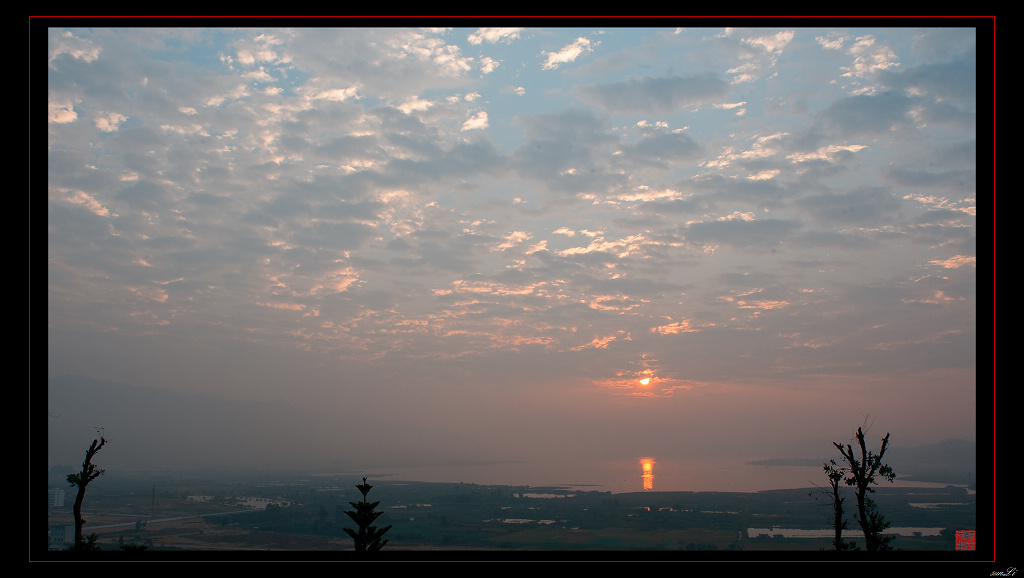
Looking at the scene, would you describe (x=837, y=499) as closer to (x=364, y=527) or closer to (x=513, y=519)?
(x=364, y=527)

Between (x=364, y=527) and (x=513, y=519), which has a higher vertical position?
(x=364, y=527)

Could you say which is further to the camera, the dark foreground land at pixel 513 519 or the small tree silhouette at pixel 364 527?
the dark foreground land at pixel 513 519

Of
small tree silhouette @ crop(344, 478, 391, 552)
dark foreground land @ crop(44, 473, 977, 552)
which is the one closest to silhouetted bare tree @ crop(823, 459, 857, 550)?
dark foreground land @ crop(44, 473, 977, 552)

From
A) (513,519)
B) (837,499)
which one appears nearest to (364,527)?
(837,499)

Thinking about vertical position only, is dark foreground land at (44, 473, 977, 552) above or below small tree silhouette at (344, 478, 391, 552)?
below

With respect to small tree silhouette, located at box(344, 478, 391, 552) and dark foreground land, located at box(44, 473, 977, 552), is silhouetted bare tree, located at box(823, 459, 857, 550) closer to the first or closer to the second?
dark foreground land, located at box(44, 473, 977, 552)

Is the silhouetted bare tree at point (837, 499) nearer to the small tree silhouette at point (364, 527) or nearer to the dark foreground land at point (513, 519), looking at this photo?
the dark foreground land at point (513, 519)

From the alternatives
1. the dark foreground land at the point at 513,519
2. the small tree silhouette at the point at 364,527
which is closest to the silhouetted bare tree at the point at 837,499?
the dark foreground land at the point at 513,519
